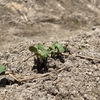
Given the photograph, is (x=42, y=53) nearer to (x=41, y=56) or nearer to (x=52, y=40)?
(x=41, y=56)

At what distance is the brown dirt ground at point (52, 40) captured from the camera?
192cm

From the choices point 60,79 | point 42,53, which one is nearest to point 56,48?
point 42,53

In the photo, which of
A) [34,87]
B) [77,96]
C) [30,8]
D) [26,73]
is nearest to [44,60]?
[26,73]

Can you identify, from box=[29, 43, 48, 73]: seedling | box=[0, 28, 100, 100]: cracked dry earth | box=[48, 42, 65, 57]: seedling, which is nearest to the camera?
box=[0, 28, 100, 100]: cracked dry earth

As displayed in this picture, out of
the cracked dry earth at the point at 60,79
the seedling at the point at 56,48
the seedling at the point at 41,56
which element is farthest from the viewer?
the seedling at the point at 56,48

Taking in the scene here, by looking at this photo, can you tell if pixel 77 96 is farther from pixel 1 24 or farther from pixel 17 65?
pixel 1 24

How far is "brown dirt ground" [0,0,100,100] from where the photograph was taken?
192 cm

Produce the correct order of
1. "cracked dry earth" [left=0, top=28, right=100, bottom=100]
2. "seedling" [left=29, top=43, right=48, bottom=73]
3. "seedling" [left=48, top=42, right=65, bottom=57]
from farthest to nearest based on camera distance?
1. "seedling" [left=48, top=42, right=65, bottom=57]
2. "seedling" [left=29, top=43, right=48, bottom=73]
3. "cracked dry earth" [left=0, top=28, right=100, bottom=100]

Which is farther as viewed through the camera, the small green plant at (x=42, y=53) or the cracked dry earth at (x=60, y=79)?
the small green plant at (x=42, y=53)

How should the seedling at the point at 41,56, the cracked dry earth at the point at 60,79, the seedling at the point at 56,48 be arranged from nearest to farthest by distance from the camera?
Answer: the cracked dry earth at the point at 60,79 < the seedling at the point at 41,56 < the seedling at the point at 56,48

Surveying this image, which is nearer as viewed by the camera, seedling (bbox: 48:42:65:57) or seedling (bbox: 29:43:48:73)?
seedling (bbox: 29:43:48:73)

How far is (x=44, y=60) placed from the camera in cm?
219

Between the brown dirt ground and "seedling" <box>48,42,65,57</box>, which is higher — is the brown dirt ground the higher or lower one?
the lower one

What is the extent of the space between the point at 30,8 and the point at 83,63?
4.69ft
